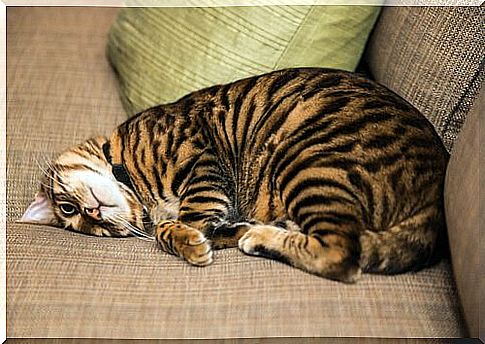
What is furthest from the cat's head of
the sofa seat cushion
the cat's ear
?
the sofa seat cushion

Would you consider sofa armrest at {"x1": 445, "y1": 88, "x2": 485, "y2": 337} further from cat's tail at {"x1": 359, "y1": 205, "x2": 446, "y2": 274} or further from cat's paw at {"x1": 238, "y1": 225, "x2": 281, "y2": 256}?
cat's paw at {"x1": 238, "y1": 225, "x2": 281, "y2": 256}

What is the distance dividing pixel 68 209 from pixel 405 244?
1.81 ft

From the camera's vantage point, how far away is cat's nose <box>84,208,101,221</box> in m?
1.31

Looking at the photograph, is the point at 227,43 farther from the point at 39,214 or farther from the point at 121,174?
the point at 39,214

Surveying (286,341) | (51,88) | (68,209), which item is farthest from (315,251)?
(51,88)

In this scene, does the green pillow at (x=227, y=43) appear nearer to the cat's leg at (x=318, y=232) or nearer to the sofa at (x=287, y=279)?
the sofa at (x=287, y=279)

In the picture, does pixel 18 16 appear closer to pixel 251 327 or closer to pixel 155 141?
pixel 155 141

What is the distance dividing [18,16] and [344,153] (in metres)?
0.97

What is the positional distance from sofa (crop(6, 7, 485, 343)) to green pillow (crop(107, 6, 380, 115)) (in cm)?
9

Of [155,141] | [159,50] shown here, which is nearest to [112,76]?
[159,50]

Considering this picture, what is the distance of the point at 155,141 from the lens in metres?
1.35

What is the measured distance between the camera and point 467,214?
1.05 metres

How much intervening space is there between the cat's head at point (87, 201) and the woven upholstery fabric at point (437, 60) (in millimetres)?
498

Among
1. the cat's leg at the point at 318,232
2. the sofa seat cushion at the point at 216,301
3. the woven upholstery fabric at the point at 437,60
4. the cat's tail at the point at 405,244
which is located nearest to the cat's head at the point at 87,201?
the sofa seat cushion at the point at 216,301
